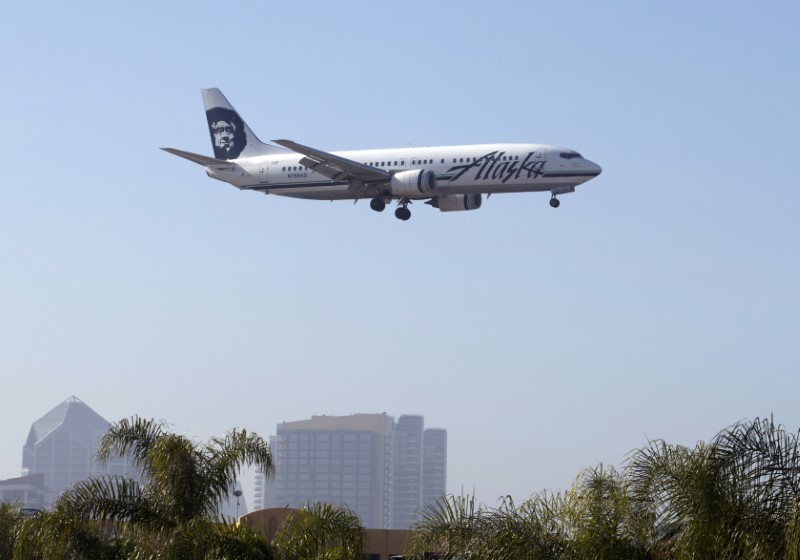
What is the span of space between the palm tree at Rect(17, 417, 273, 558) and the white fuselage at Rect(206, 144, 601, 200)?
146ft

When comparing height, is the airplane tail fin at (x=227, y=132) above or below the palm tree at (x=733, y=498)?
above

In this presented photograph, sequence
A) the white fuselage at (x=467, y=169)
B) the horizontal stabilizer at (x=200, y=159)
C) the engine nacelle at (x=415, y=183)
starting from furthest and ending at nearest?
the horizontal stabilizer at (x=200, y=159) < the engine nacelle at (x=415, y=183) < the white fuselage at (x=467, y=169)

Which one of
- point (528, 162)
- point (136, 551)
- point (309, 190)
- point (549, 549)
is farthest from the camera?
point (309, 190)

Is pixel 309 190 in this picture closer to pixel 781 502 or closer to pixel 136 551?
pixel 136 551

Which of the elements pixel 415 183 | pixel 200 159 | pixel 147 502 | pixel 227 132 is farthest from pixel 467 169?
pixel 147 502

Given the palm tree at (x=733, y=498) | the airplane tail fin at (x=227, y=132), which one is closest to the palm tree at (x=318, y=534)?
the palm tree at (x=733, y=498)

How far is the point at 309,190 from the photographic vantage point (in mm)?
79125

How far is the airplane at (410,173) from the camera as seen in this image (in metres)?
72.1

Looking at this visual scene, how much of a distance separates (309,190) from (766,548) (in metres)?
61.9

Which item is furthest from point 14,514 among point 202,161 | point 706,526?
point 202,161

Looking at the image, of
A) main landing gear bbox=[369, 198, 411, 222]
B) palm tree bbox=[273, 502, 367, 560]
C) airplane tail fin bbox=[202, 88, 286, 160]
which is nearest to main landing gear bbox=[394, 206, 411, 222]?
main landing gear bbox=[369, 198, 411, 222]

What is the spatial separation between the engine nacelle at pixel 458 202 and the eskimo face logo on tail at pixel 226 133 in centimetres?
1915

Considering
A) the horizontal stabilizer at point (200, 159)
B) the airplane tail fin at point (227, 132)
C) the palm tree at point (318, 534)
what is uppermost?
the airplane tail fin at point (227, 132)

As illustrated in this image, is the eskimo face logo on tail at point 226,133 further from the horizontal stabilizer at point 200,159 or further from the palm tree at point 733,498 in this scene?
the palm tree at point 733,498
